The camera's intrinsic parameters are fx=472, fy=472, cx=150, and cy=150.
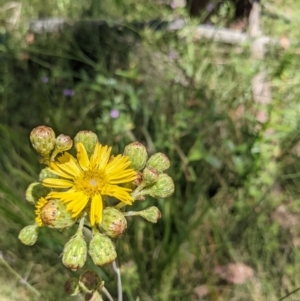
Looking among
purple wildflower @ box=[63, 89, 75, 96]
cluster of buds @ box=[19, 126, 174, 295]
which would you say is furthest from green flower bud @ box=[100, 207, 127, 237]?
purple wildflower @ box=[63, 89, 75, 96]

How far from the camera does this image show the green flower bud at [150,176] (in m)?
0.80

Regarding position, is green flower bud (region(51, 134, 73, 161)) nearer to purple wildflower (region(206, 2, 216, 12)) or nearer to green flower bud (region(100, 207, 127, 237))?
green flower bud (region(100, 207, 127, 237))

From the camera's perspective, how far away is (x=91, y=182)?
2.56 feet

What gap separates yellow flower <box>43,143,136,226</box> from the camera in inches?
29.6

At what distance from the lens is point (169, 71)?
1.89 m

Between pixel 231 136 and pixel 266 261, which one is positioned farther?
pixel 231 136

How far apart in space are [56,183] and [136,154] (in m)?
0.14

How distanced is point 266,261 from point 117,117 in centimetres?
71

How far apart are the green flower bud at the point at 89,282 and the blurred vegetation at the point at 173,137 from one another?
40cm

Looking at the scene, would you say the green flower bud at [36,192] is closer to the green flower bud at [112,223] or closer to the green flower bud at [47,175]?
the green flower bud at [47,175]

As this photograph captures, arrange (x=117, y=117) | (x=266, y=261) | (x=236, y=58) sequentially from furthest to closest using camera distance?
(x=236, y=58) → (x=117, y=117) → (x=266, y=261)

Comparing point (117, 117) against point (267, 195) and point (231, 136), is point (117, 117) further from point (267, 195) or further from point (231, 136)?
point (267, 195)

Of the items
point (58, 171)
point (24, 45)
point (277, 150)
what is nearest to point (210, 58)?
point (277, 150)

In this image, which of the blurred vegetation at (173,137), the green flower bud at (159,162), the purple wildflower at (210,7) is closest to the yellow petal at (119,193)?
the green flower bud at (159,162)
